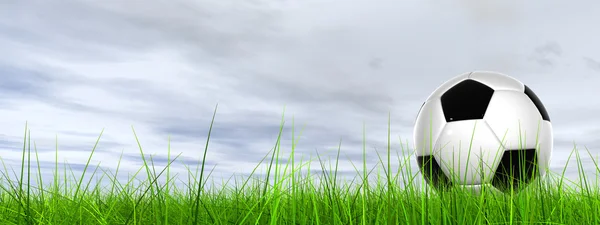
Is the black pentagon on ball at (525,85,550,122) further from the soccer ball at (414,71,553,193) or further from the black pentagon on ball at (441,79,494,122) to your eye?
the black pentagon on ball at (441,79,494,122)

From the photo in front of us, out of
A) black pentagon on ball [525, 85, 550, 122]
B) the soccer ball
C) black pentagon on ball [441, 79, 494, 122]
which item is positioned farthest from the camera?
black pentagon on ball [525, 85, 550, 122]

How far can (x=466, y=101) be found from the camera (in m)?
5.36

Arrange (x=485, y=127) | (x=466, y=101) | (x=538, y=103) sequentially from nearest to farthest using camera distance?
(x=485, y=127) < (x=466, y=101) < (x=538, y=103)

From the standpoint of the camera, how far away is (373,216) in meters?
2.80

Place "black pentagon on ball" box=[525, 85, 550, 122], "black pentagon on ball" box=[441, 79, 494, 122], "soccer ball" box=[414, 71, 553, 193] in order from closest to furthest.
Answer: "soccer ball" box=[414, 71, 553, 193], "black pentagon on ball" box=[441, 79, 494, 122], "black pentagon on ball" box=[525, 85, 550, 122]

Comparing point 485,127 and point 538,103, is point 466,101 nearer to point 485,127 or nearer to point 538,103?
point 485,127

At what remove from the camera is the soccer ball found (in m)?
5.10

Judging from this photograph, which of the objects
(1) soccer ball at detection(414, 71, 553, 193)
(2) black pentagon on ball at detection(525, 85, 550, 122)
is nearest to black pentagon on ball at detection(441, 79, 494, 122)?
(1) soccer ball at detection(414, 71, 553, 193)

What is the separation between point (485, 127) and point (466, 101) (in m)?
0.35

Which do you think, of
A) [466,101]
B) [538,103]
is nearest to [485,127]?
[466,101]

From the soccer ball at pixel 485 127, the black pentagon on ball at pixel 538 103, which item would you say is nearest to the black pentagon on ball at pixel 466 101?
the soccer ball at pixel 485 127

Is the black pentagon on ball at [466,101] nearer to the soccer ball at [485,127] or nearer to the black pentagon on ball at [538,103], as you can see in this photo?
the soccer ball at [485,127]

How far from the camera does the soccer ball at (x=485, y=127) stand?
510 cm

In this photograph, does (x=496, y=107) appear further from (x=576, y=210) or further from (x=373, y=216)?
(x=373, y=216)
